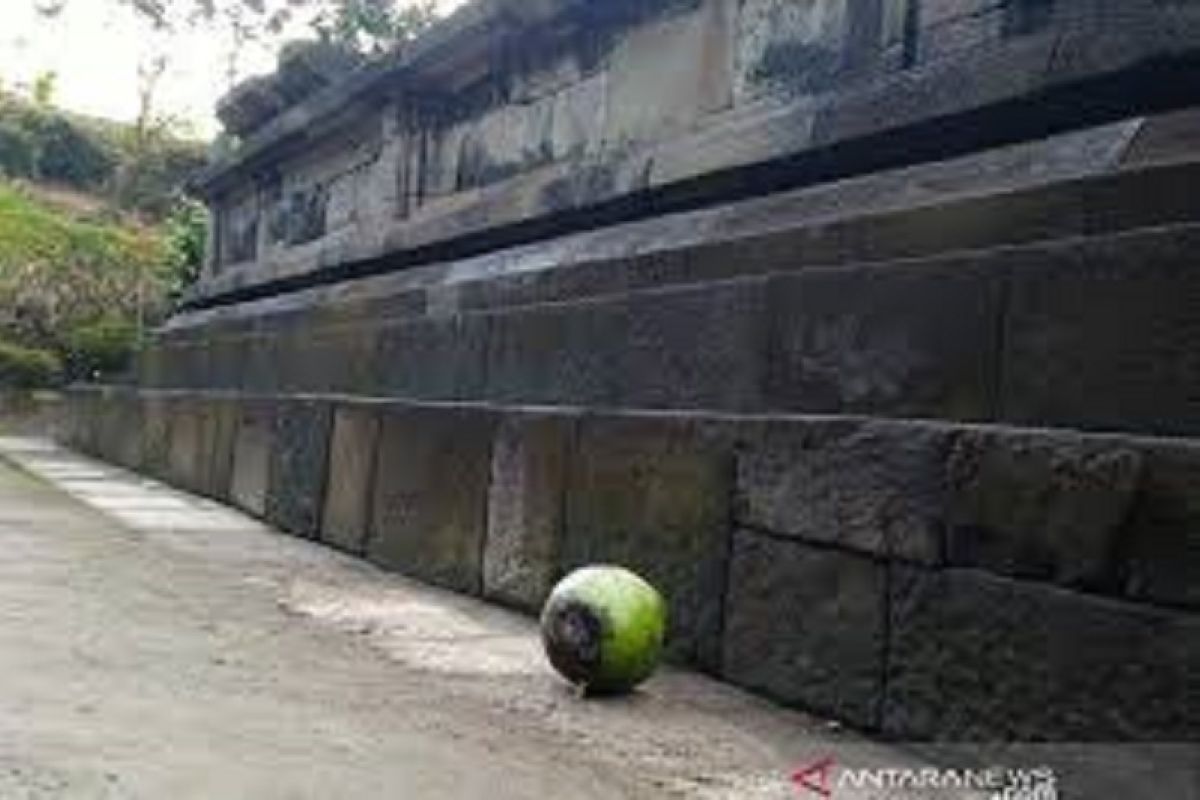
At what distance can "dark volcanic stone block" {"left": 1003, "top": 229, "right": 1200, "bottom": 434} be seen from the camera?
2.74 meters

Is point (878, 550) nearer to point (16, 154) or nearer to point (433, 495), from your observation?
point (433, 495)

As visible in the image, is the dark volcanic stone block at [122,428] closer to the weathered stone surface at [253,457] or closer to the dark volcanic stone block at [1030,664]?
the weathered stone surface at [253,457]

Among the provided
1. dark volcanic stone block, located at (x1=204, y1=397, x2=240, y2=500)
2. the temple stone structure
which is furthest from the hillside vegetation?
the temple stone structure

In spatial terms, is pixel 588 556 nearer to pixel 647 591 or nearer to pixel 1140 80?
pixel 647 591

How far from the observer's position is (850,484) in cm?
339

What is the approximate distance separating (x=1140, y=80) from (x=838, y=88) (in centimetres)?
129

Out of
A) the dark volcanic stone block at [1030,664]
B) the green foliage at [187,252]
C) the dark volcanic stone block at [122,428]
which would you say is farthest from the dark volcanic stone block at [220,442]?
the green foliage at [187,252]

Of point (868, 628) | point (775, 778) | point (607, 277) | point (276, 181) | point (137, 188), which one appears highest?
point (137, 188)

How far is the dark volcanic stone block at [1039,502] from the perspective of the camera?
272 cm

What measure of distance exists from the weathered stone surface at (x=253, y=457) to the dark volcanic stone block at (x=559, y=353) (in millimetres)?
2443

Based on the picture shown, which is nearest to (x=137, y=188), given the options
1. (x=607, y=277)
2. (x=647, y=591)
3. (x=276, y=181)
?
(x=276, y=181)

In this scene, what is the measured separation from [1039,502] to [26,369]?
1527cm

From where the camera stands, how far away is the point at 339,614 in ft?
15.6

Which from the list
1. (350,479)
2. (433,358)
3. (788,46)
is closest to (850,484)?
(788,46)
